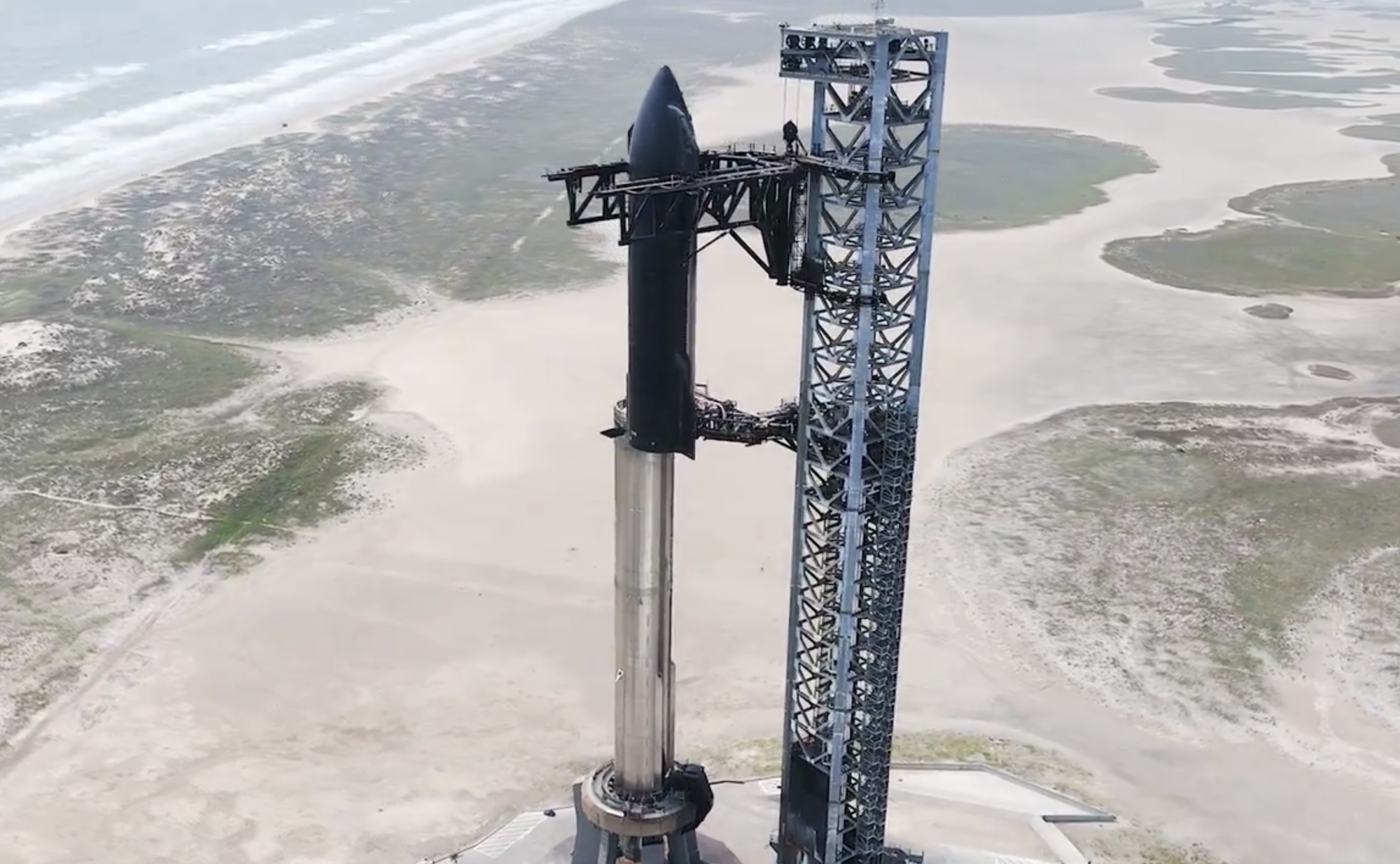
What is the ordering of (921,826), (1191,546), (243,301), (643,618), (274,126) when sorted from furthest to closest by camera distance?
1. (274,126)
2. (243,301)
3. (1191,546)
4. (921,826)
5. (643,618)

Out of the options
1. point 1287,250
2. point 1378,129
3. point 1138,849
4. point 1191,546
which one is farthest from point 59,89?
point 1378,129

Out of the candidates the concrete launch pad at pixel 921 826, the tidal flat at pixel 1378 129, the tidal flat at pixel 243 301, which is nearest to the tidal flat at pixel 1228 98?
the tidal flat at pixel 1378 129

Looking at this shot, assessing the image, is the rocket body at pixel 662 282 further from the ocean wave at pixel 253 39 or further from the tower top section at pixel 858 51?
the ocean wave at pixel 253 39

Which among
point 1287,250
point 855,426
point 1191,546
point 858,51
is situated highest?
point 858,51

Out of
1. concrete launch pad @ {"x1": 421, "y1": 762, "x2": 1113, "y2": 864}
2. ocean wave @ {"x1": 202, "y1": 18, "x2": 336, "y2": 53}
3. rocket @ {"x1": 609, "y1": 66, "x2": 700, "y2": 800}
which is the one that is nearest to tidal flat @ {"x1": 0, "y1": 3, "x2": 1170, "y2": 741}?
concrete launch pad @ {"x1": 421, "y1": 762, "x2": 1113, "y2": 864}

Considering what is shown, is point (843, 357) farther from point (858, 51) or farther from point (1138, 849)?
point (1138, 849)

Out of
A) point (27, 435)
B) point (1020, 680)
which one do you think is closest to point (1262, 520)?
point (1020, 680)
